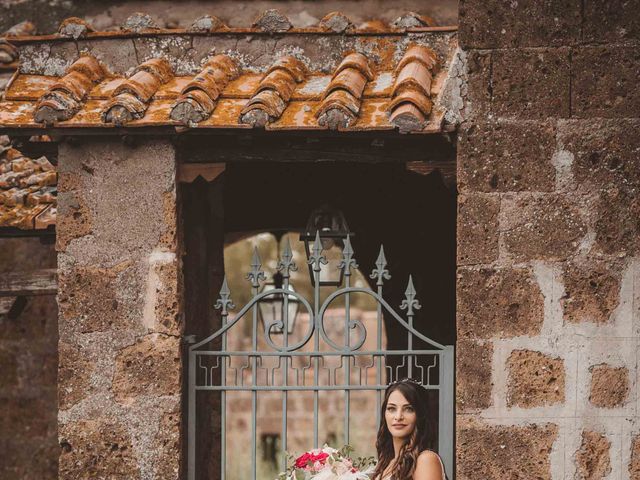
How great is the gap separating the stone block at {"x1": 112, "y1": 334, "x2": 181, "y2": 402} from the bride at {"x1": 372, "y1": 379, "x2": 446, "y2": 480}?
0.97 metres

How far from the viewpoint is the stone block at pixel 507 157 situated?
4.49 meters

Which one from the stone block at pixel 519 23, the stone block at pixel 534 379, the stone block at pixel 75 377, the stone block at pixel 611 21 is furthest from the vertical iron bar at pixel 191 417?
the stone block at pixel 611 21

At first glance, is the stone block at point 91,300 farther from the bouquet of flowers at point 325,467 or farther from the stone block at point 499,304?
the stone block at point 499,304

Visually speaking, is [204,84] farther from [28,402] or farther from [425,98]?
[28,402]

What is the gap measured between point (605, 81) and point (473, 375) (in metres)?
1.34

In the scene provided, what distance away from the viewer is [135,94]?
4648mm

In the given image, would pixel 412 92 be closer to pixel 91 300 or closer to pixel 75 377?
pixel 91 300

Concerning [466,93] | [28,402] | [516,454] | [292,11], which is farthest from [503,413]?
[28,402]

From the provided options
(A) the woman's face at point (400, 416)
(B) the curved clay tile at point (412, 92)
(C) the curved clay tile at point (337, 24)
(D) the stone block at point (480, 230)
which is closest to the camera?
(A) the woman's face at point (400, 416)

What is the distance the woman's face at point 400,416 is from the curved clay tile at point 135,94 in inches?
63.3

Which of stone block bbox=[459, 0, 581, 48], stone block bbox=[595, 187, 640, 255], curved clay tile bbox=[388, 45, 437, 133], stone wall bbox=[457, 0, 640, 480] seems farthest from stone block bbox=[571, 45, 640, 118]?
curved clay tile bbox=[388, 45, 437, 133]

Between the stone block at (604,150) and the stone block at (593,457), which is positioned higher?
the stone block at (604,150)

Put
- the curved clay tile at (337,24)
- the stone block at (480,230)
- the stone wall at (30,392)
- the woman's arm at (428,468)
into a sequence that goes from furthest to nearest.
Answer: the stone wall at (30,392), the curved clay tile at (337,24), the stone block at (480,230), the woman's arm at (428,468)

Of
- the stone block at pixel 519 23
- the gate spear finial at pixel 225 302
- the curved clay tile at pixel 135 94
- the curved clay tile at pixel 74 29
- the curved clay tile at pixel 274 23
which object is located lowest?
the gate spear finial at pixel 225 302
